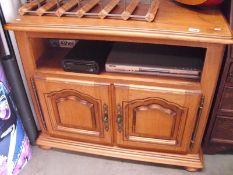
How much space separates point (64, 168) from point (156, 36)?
2.61 feet

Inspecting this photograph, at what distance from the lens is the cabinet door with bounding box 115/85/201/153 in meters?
1.00

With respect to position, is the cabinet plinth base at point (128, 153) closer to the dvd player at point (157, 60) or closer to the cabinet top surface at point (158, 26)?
the dvd player at point (157, 60)

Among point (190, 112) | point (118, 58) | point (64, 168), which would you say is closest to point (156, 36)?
point (118, 58)

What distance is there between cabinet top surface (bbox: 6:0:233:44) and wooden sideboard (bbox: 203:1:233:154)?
3.1 inches

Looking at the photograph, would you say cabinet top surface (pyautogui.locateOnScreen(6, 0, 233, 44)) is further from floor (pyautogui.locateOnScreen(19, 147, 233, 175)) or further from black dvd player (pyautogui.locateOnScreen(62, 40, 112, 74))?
floor (pyautogui.locateOnScreen(19, 147, 233, 175))

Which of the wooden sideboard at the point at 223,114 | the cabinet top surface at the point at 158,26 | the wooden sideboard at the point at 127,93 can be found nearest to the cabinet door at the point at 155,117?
the wooden sideboard at the point at 127,93

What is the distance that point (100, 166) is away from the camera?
4.12 feet

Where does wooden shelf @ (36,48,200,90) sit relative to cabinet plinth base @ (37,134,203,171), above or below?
above

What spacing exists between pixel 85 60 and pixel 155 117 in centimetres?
38

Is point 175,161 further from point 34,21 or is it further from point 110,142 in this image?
point 34,21

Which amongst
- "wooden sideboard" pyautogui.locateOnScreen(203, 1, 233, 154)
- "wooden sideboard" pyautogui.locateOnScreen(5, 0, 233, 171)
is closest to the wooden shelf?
"wooden sideboard" pyautogui.locateOnScreen(5, 0, 233, 171)

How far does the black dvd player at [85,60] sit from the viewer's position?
1.02 metres

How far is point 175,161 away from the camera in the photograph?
1.19m

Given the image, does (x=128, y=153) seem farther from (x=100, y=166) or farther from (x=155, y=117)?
(x=155, y=117)
